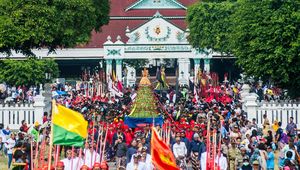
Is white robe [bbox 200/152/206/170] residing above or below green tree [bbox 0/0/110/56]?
below

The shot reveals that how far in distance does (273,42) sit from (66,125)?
2299 cm

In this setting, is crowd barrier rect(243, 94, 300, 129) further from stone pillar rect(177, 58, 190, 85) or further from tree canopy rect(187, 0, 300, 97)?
stone pillar rect(177, 58, 190, 85)

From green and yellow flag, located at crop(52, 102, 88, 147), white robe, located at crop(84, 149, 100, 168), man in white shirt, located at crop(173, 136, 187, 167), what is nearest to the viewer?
green and yellow flag, located at crop(52, 102, 88, 147)

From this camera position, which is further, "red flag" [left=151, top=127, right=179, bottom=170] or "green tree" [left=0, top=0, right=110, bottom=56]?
"green tree" [left=0, top=0, right=110, bottom=56]

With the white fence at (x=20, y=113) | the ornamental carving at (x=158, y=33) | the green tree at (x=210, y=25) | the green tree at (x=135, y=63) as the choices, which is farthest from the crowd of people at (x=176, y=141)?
the green tree at (x=135, y=63)

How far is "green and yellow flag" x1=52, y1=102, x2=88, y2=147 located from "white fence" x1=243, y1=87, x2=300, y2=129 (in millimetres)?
22873

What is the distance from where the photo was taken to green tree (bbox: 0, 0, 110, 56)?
149 ft

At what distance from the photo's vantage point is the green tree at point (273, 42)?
4369cm

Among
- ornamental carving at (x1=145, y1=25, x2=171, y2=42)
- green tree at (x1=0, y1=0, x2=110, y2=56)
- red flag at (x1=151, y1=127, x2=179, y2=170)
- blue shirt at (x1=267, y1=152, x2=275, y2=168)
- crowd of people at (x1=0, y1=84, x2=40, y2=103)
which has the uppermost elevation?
ornamental carving at (x1=145, y1=25, x2=171, y2=42)

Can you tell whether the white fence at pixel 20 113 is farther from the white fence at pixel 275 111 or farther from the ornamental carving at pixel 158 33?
the ornamental carving at pixel 158 33

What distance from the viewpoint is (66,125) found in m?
21.9

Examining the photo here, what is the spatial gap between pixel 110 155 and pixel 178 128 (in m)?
2.41

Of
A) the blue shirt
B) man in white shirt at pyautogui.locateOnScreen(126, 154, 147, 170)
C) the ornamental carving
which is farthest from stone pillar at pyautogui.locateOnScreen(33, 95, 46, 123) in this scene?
the ornamental carving

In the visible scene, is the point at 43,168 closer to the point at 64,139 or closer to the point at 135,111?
the point at 64,139
